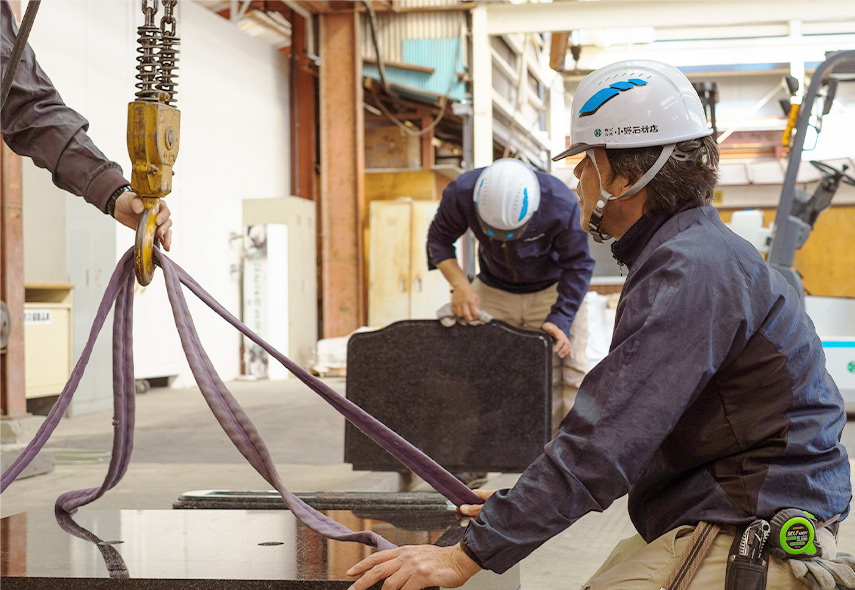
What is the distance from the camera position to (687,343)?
158cm

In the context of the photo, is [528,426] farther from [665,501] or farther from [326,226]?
[326,226]

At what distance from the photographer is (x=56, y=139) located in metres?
2.51

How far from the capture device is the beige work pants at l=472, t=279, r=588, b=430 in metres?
5.00

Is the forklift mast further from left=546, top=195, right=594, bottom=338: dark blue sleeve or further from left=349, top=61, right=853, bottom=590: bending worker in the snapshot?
→ left=349, top=61, right=853, bottom=590: bending worker

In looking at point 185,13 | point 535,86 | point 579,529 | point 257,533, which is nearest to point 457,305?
point 579,529

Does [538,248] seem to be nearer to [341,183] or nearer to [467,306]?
[467,306]

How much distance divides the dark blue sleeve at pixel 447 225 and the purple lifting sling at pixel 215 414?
2.66 meters

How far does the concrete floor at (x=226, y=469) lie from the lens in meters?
3.88

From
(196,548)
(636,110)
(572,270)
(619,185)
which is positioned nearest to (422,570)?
(196,548)

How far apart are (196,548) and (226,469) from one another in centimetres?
372

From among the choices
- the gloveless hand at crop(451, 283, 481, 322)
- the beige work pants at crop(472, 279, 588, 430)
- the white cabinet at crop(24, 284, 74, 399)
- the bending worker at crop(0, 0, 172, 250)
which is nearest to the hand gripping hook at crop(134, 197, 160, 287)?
the bending worker at crop(0, 0, 172, 250)

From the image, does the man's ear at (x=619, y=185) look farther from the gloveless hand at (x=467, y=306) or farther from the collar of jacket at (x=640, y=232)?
the gloveless hand at (x=467, y=306)

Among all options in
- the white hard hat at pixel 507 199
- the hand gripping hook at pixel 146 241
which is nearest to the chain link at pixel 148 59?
the hand gripping hook at pixel 146 241

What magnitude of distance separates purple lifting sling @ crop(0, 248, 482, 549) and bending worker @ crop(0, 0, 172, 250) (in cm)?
19
